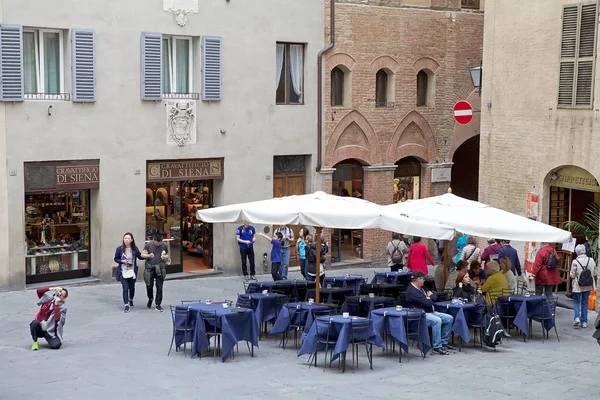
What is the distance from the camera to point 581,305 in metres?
19.9

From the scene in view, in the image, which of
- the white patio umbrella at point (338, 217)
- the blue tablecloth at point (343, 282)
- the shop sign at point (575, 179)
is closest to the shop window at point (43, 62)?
the white patio umbrella at point (338, 217)

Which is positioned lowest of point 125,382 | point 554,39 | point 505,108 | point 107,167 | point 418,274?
point 125,382

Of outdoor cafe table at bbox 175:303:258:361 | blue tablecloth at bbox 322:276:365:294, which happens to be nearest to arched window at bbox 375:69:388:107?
blue tablecloth at bbox 322:276:365:294

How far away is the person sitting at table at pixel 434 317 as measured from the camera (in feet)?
55.9

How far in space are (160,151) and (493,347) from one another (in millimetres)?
10532

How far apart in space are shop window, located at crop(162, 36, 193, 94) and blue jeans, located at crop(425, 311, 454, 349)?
1049cm

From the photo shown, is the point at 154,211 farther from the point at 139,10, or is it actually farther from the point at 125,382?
the point at 125,382

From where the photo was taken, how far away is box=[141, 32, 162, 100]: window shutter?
24141 mm

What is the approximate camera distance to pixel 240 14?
84.4 ft

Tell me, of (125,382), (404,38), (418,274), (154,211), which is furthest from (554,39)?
(125,382)

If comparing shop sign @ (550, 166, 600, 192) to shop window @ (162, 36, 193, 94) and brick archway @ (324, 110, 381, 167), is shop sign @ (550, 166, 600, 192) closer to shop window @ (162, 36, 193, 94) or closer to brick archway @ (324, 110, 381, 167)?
brick archway @ (324, 110, 381, 167)

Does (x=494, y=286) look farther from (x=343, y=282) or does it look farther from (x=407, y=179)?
(x=407, y=179)

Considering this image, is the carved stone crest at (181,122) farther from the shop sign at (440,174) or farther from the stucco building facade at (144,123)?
the shop sign at (440,174)

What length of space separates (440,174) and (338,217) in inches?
535
